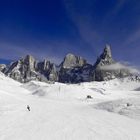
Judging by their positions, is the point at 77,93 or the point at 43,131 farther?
the point at 77,93

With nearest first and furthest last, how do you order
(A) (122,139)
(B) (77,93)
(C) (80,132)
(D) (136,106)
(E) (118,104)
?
1. (A) (122,139)
2. (C) (80,132)
3. (D) (136,106)
4. (E) (118,104)
5. (B) (77,93)

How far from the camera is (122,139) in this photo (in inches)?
766

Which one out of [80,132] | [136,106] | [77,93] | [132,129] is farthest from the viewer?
[77,93]

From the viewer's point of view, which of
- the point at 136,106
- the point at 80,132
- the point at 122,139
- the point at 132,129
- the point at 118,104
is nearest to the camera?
the point at 122,139

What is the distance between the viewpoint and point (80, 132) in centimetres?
2214

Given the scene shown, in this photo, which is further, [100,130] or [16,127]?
[16,127]

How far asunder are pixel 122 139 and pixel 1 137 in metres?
9.69

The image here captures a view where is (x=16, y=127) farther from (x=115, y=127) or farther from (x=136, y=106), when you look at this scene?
(x=136, y=106)

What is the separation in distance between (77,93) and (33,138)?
91617 millimetres

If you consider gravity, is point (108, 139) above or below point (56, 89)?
below

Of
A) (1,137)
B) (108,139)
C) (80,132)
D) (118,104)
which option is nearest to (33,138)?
(1,137)

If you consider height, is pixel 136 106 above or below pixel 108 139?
above

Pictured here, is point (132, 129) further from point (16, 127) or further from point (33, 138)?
point (16, 127)

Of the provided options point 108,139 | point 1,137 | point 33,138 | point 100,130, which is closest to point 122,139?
point 108,139
